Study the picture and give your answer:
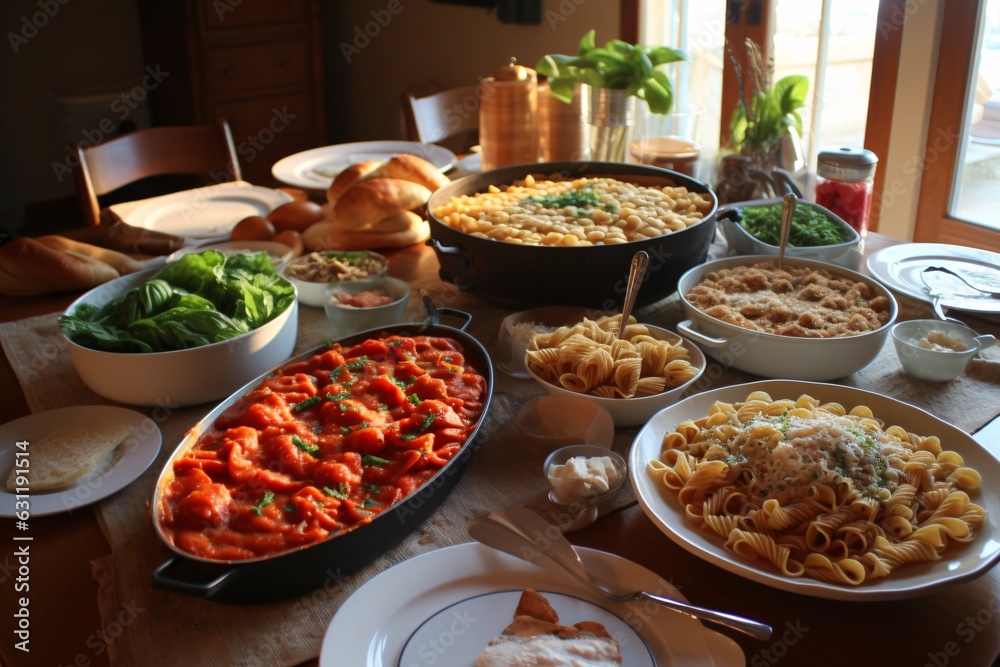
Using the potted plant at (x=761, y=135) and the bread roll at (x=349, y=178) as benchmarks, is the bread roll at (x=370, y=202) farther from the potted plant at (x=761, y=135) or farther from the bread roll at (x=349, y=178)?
the potted plant at (x=761, y=135)

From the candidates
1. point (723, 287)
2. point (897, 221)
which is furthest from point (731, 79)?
point (723, 287)

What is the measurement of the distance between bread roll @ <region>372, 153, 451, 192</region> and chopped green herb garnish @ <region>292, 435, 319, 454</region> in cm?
130

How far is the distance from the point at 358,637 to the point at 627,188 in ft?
5.00

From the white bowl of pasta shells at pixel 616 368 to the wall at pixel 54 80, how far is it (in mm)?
5310

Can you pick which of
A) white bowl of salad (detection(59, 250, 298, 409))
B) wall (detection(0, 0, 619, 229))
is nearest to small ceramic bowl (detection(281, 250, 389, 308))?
white bowl of salad (detection(59, 250, 298, 409))

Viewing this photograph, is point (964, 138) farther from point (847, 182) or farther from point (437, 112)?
point (437, 112)

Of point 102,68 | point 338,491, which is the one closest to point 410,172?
point 338,491

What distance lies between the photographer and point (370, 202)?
2311 mm

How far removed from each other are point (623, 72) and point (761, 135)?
19.6 inches

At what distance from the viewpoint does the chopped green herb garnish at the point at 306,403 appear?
146 centimetres

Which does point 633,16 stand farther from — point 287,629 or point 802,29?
point 287,629

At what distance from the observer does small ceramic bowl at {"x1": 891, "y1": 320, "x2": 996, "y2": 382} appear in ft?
5.40
